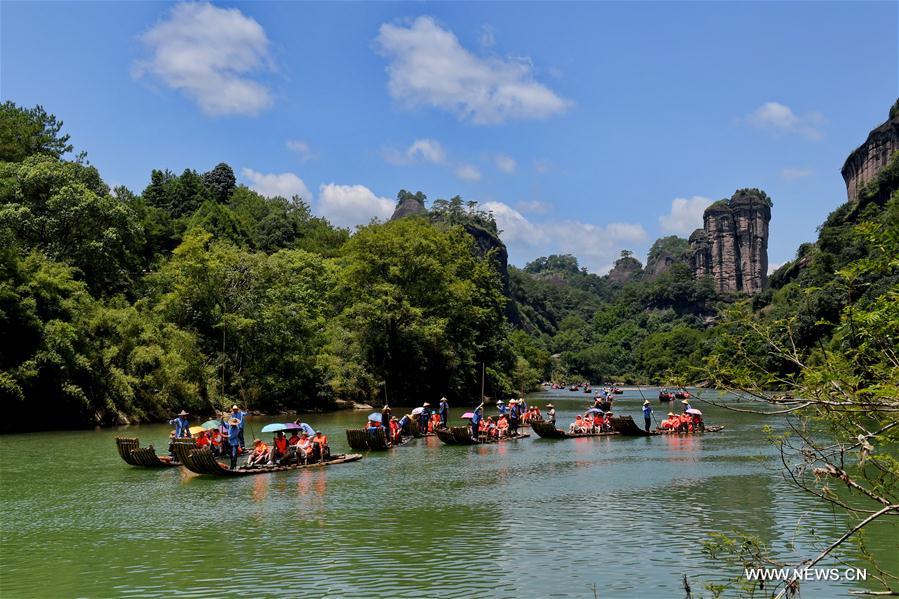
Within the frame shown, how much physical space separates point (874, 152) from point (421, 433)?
109886 mm

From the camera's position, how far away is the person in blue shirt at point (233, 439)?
76.8ft

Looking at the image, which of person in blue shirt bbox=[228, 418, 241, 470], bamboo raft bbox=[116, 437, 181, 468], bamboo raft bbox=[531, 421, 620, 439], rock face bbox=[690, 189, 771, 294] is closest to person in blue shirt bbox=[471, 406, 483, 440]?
bamboo raft bbox=[531, 421, 620, 439]

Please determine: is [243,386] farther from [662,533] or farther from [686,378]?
[686,378]

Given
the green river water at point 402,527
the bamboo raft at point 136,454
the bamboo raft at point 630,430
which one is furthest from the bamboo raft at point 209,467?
the bamboo raft at point 630,430

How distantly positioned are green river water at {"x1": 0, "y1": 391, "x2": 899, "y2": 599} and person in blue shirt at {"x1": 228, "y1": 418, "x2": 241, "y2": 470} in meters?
1.33

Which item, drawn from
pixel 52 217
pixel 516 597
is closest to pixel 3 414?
pixel 52 217

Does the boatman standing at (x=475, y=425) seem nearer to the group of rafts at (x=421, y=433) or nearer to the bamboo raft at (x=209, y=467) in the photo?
the group of rafts at (x=421, y=433)

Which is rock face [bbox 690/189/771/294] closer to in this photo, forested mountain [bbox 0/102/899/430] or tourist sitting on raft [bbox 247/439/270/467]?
forested mountain [bbox 0/102/899/430]

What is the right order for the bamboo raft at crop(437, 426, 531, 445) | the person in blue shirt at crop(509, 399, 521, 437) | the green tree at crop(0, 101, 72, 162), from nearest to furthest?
the bamboo raft at crop(437, 426, 531, 445), the person in blue shirt at crop(509, 399, 521, 437), the green tree at crop(0, 101, 72, 162)

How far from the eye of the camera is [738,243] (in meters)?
192

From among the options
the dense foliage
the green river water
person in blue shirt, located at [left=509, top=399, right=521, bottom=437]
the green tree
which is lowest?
the green river water

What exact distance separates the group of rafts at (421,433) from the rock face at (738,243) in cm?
15985

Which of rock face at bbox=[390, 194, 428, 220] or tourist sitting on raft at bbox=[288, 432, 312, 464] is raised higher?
rock face at bbox=[390, 194, 428, 220]

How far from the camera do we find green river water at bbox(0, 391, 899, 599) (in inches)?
470
